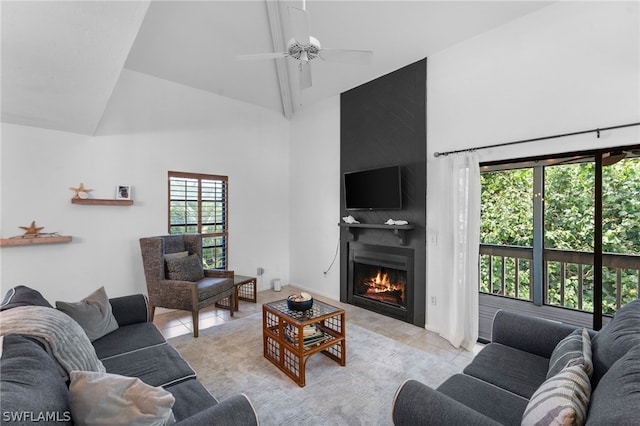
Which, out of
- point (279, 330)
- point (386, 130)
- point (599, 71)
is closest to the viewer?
point (599, 71)

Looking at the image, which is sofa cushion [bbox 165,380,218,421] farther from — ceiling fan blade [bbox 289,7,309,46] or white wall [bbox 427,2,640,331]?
white wall [bbox 427,2,640,331]

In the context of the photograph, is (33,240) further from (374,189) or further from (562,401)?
(562,401)

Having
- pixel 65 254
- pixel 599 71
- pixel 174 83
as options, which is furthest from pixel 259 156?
pixel 599 71

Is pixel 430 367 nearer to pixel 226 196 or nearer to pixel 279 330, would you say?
pixel 279 330

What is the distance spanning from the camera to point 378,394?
2.31 m

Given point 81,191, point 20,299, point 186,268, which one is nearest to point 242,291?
point 186,268

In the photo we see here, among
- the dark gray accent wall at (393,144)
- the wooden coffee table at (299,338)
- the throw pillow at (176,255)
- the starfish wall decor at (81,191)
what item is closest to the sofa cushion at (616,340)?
the wooden coffee table at (299,338)

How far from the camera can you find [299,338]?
2.44 m

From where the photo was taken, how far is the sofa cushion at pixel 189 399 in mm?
1441

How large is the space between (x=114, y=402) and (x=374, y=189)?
3555 mm

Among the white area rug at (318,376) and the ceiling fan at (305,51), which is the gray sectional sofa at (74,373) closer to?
the white area rug at (318,376)

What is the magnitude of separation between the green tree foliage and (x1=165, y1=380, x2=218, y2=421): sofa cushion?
3.23 m

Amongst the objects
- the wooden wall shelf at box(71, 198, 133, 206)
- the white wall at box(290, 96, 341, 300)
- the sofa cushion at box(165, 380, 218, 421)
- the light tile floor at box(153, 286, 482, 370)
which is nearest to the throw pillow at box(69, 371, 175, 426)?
the sofa cushion at box(165, 380, 218, 421)

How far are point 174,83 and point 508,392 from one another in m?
5.07
